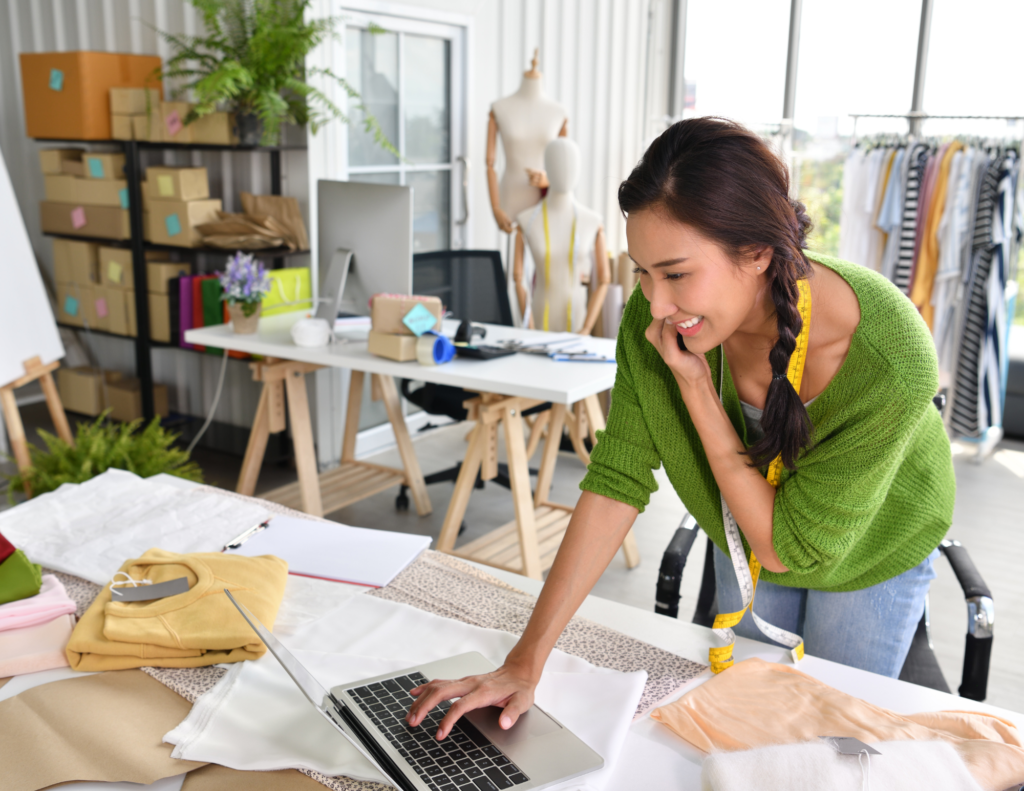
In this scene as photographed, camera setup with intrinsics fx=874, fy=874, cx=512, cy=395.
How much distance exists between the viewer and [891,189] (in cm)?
446

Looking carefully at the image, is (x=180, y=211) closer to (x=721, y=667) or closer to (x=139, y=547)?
(x=139, y=547)

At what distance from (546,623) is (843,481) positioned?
0.41 metres

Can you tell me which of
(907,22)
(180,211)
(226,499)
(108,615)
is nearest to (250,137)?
(180,211)

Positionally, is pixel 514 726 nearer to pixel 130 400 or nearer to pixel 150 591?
pixel 150 591

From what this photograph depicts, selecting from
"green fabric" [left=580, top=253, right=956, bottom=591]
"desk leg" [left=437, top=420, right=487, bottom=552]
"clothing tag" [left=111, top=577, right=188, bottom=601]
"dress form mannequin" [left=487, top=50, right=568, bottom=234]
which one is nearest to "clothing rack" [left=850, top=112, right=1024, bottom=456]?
"dress form mannequin" [left=487, top=50, right=568, bottom=234]

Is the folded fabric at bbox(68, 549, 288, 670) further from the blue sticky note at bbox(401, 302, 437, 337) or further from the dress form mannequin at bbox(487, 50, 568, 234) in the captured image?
the dress form mannequin at bbox(487, 50, 568, 234)

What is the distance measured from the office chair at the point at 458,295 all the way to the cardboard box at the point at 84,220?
45.4 inches

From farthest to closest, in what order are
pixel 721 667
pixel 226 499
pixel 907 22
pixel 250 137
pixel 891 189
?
1. pixel 907 22
2. pixel 891 189
3. pixel 250 137
4. pixel 226 499
5. pixel 721 667

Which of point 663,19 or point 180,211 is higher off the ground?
point 663,19

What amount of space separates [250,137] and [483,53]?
155 centimetres

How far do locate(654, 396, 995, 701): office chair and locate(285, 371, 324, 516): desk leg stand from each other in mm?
1847

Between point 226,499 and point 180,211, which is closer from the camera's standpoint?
point 226,499

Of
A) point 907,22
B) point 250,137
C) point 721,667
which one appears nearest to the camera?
point 721,667

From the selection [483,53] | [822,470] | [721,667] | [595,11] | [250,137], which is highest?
[595,11]
